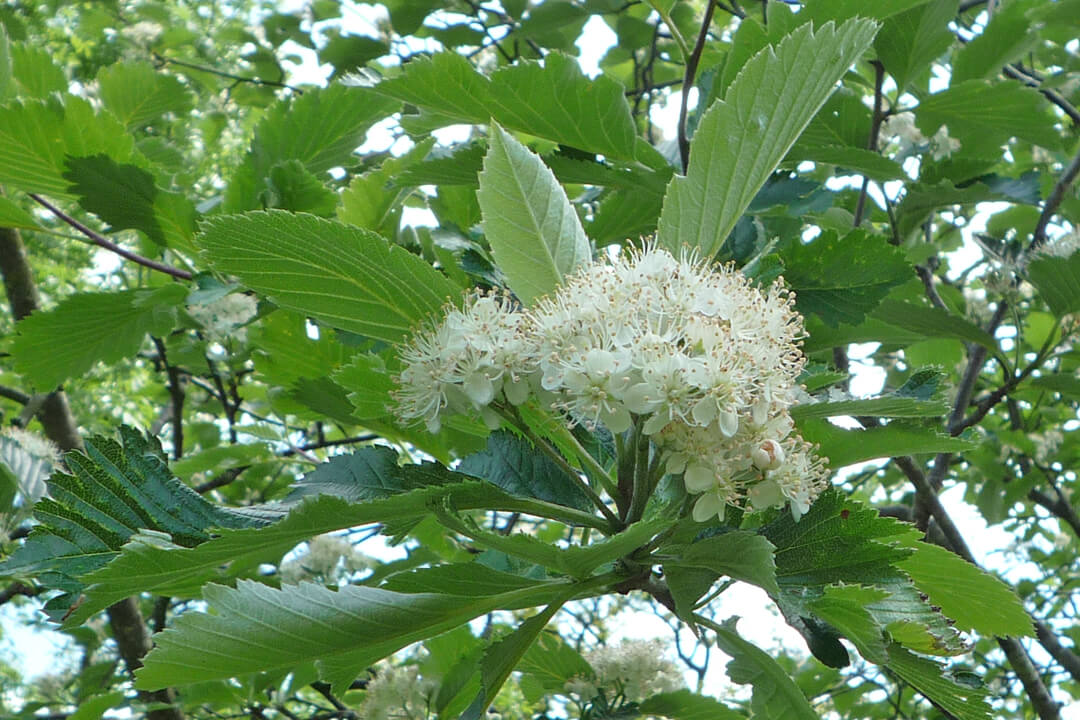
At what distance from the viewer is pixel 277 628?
3.45 feet

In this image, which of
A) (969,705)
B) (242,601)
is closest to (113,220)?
(242,601)

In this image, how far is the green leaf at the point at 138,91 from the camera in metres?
2.79

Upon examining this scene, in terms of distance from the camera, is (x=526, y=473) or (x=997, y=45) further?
(x=997, y=45)

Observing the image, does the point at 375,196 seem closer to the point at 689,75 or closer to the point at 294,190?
the point at 294,190

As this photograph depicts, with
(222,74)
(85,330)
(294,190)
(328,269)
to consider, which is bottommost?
(328,269)

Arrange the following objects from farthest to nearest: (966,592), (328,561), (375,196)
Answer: (328,561)
(375,196)
(966,592)

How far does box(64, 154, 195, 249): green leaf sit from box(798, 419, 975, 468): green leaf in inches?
51.2

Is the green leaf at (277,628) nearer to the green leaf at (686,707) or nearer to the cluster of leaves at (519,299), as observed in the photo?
the cluster of leaves at (519,299)

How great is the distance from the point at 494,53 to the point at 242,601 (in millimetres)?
3551

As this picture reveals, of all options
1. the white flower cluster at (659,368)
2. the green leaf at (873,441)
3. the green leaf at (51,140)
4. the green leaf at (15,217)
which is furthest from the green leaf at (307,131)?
the green leaf at (873,441)

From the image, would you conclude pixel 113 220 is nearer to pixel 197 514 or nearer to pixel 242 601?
pixel 197 514

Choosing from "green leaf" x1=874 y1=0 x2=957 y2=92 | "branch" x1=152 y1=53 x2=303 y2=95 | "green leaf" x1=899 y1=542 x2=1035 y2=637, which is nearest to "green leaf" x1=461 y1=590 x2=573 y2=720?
"green leaf" x1=899 y1=542 x2=1035 y2=637

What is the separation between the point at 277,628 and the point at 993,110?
6.01 ft

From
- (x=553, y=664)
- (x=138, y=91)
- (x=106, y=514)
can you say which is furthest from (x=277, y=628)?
(x=138, y=91)
